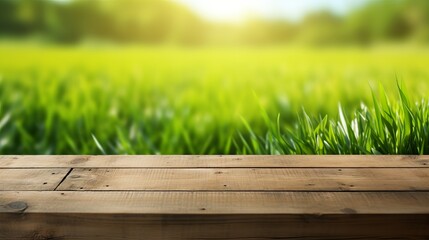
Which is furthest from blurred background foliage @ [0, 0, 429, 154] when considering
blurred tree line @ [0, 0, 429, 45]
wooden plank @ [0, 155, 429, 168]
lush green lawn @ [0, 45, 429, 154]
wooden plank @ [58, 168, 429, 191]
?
blurred tree line @ [0, 0, 429, 45]

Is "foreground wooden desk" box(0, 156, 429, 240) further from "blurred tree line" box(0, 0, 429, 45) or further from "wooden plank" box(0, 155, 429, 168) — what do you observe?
"blurred tree line" box(0, 0, 429, 45)

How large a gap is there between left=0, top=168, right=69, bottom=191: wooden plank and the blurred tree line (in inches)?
369

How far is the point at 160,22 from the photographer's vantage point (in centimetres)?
1154

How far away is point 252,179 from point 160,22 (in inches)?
423

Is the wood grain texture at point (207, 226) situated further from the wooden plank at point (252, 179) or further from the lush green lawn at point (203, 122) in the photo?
the lush green lawn at point (203, 122)

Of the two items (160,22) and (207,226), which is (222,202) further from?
(160,22)

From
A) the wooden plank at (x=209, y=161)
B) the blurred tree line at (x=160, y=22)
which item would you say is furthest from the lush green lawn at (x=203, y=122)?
the blurred tree line at (x=160, y=22)

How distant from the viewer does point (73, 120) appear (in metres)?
2.07

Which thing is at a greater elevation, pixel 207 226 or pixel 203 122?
pixel 207 226

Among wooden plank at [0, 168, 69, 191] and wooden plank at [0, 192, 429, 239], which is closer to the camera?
wooden plank at [0, 192, 429, 239]

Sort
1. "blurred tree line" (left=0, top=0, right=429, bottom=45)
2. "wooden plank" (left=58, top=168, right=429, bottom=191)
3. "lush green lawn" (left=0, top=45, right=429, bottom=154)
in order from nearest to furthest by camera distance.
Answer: "wooden plank" (left=58, top=168, right=429, bottom=191), "lush green lawn" (left=0, top=45, right=429, bottom=154), "blurred tree line" (left=0, top=0, right=429, bottom=45)

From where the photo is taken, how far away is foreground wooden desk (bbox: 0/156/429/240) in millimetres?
865

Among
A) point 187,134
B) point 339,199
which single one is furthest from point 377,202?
point 187,134

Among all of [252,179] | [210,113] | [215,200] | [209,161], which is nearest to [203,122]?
[210,113]
